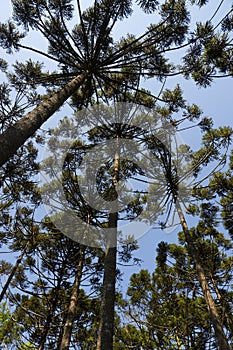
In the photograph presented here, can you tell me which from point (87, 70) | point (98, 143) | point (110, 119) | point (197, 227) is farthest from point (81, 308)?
point (87, 70)

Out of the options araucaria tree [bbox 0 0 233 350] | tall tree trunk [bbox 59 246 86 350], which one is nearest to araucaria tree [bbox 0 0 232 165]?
araucaria tree [bbox 0 0 233 350]

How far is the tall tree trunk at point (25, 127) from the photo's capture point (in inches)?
136

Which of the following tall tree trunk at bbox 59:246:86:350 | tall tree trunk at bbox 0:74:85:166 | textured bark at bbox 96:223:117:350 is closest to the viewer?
tall tree trunk at bbox 0:74:85:166

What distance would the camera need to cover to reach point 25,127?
404 cm

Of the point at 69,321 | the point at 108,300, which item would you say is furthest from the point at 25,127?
the point at 69,321

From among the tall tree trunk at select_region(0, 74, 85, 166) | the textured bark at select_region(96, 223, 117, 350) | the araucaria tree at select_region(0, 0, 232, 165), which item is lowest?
the textured bark at select_region(96, 223, 117, 350)

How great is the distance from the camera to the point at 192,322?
841 centimetres

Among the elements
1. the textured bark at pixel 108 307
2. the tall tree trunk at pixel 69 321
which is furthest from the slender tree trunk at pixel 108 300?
the tall tree trunk at pixel 69 321

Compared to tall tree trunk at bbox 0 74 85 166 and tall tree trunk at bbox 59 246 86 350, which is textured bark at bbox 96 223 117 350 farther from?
tall tree trunk at bbox 0 74 85 166

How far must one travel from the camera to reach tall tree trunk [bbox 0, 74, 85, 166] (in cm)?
346

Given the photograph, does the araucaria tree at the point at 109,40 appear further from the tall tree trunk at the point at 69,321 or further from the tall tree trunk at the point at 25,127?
the tall tree trunk at the point at 69,321

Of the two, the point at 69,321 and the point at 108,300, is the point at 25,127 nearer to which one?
the point at 108,300

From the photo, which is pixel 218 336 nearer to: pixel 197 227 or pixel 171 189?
pixel 171 189

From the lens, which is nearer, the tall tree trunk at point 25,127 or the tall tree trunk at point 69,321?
the tall tree trunk at point 25,127
